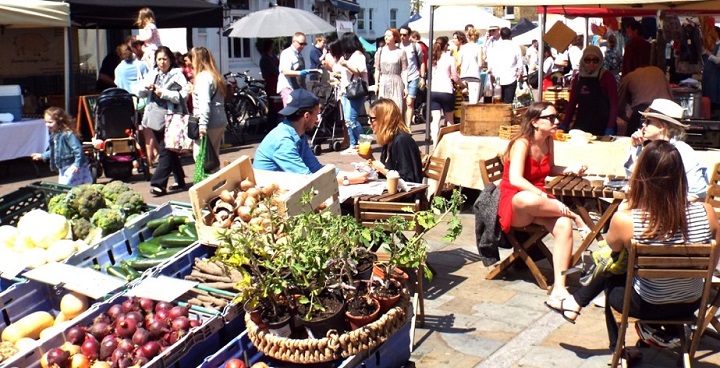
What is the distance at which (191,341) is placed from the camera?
430 centimetres

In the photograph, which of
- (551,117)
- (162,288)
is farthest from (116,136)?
(162,288)

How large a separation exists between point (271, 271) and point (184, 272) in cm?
112

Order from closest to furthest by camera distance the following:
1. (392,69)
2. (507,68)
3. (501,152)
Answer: (501,152) < (392,69) < (507,68)

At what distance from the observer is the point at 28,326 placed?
183 inches

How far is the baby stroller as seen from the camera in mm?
11055

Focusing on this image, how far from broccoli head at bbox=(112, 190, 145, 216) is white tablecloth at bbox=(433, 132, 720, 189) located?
13.0 ft

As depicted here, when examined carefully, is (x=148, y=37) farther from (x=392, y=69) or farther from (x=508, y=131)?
(x=508, y=131)

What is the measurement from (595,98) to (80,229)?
6.04 m

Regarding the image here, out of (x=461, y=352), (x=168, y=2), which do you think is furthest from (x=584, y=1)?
(x=168, y=2)

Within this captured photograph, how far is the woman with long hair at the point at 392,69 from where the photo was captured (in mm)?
13148

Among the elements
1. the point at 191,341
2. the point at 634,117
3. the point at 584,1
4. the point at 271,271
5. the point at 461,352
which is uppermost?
the point at 584,1

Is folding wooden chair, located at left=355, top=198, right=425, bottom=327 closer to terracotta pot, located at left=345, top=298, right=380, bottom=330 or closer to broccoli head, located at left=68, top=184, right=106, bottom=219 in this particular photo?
broccoli head, located at left=68, top=184, right=106, bottom=219

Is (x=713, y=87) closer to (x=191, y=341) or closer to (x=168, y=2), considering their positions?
(x=168, y=2)

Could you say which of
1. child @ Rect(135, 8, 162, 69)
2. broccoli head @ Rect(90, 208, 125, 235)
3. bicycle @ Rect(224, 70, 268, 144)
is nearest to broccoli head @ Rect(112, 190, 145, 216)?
broccoli head @ Rect(90, 208, 125, 235)
